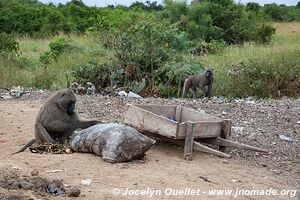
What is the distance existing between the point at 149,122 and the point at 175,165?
88 centimetres

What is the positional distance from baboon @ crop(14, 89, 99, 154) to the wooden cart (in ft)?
1.90

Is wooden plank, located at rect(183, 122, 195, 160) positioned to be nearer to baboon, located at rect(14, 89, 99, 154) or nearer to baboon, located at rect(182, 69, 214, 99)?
baboon, located at rect(14, 89, 99, 154)

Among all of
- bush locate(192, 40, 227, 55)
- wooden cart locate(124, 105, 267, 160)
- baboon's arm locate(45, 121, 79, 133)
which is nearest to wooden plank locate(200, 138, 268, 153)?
wooden cart locate(124, 105, 267, 160)

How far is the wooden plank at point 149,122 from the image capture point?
21.5 ft

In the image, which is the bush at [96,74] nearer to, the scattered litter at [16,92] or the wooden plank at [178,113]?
the scattered litter at [16,92]

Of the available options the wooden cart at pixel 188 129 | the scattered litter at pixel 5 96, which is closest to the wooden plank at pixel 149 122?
the wooden cart at pixel 188 129

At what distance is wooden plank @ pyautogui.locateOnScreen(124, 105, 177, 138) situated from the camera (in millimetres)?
6547

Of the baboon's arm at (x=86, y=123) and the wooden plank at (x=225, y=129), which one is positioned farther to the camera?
the baboon's arm at (x=86, y=123)

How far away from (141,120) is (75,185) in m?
1.85

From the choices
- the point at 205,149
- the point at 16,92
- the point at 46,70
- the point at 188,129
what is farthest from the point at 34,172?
the point at 46,70

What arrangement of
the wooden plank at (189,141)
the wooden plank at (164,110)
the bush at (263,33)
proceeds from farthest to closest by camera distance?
the bush at (263,33) → the wooden plank at (164,110) → the wooden plank at (189,141)

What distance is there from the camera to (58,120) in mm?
6965

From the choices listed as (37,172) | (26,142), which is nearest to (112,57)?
(26,142)

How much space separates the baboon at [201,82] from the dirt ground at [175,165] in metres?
2.31
